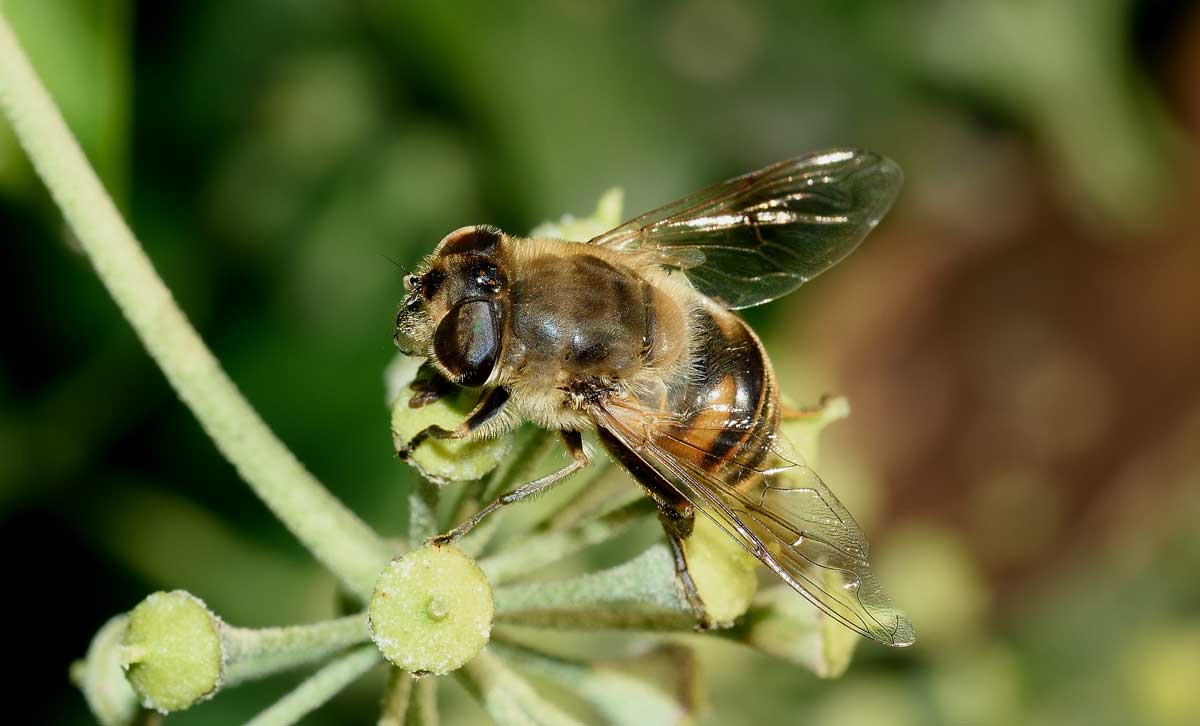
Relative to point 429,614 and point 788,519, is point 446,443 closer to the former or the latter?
point 429,614

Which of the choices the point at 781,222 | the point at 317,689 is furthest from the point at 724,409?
the point at 317,689

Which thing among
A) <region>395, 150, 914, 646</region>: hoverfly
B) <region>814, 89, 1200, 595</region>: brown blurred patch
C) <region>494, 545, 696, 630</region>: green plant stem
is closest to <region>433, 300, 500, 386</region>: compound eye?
<region>395, 150, 914, 646</region>: hoverfly

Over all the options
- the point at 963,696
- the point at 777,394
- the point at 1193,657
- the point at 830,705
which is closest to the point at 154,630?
the point at 777,394

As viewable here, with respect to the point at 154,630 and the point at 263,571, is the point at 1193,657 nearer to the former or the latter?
the point at 263,571

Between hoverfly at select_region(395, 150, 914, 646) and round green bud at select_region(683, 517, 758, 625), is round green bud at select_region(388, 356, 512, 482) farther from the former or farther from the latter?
round green bud at select_region(683, 517, 758, 625)

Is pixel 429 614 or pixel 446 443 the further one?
pixel 446 443
